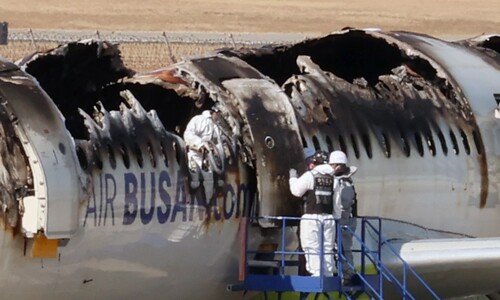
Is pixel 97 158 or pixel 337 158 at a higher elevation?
pixel 97 158

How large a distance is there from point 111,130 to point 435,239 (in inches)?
305

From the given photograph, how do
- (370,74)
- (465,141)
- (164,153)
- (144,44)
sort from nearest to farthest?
(164,153), (465,141), (370,74), (144,44)

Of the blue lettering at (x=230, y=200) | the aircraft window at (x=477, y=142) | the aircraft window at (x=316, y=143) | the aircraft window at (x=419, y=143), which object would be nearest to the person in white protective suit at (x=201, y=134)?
the blue lettering at (x=230, y=200)

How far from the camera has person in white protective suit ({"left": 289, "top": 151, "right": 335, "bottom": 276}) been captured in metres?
25.5

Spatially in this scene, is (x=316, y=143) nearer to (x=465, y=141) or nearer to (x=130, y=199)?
(x=465, y=141)

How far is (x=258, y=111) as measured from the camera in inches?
1048

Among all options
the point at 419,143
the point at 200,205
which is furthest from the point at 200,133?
the point at 419,143

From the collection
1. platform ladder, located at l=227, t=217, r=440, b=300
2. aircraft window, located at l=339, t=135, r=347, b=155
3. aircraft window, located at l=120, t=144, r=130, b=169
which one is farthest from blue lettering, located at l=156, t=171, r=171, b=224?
aircraft window, located at l=339, t=135, r=347, b=155

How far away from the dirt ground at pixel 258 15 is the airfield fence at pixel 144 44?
624 cm

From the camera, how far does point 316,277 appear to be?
2558 cm

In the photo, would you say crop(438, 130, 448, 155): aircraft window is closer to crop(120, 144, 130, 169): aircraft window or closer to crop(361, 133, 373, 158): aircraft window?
crop(361, 133, 373, 158): aircraft window

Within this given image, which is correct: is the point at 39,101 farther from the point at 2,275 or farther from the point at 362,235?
the point at 362,235

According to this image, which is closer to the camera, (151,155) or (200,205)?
(151,155)

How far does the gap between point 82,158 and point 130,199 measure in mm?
1031
